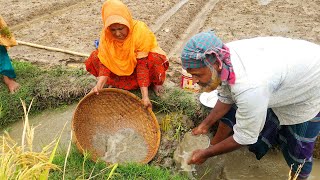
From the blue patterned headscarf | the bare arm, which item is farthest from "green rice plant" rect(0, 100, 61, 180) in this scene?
the bare arm

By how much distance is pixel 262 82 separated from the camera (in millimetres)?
1938

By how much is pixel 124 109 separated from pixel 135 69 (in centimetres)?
43

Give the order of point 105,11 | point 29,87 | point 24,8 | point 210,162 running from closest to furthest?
point 105,11
point 210,162
point 29,87
point 24,8

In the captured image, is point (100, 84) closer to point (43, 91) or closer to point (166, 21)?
point (43, 91)

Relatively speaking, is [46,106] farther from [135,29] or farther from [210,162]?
[210,162]

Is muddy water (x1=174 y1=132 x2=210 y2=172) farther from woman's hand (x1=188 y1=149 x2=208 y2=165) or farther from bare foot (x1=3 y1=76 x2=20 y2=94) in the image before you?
bare foot (x1=3 y1=76 x2=20 y2=94)

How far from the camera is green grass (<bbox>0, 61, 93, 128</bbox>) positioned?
3705 mm

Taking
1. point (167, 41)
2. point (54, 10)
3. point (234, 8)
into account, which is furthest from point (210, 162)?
point (54, 10)

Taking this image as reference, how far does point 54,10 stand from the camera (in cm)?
634

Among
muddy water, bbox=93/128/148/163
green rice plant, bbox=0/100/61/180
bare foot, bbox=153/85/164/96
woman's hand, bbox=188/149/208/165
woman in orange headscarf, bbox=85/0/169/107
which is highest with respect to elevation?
green rice plant, bbox=0/100/61/180

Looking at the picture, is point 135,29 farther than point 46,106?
No

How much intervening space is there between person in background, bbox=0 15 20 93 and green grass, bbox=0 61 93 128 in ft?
0.24

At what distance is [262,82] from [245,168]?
5.17 ft

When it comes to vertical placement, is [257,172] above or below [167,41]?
below
